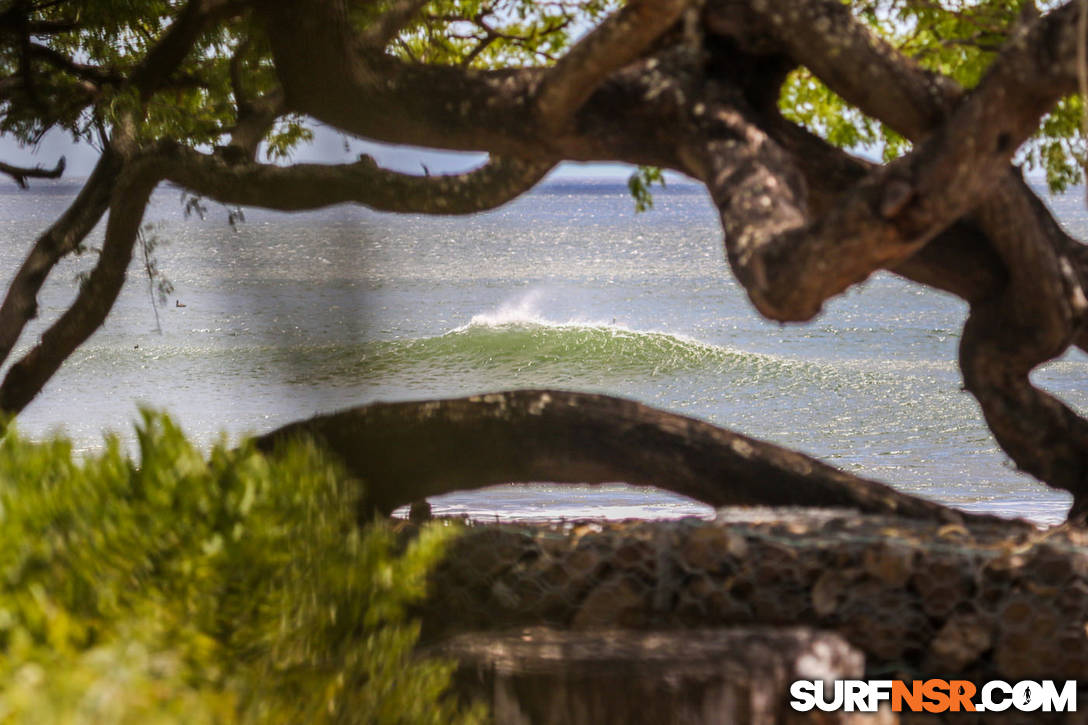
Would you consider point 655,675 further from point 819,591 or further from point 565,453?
point 565,453

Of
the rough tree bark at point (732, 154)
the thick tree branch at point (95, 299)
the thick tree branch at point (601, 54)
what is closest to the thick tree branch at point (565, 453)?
the rough tree bark at point (732, 154)

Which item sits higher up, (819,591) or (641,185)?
(641,185)

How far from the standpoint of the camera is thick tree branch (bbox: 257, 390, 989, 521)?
197 inches

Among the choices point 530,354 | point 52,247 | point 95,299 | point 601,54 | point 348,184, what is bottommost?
point 530,354

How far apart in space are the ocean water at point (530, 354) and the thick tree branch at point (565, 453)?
1.78m

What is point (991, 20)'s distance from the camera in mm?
5867

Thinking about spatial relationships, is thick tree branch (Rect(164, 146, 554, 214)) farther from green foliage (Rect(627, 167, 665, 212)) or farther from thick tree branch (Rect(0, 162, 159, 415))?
green foliage (Rect(627, 167, 665, 212))

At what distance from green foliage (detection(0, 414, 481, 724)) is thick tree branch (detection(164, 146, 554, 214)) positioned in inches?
119

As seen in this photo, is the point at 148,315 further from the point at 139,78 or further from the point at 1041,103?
the point at 1041,103

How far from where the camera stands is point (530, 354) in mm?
28328

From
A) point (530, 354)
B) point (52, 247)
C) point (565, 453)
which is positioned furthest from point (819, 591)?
point (530, 354)

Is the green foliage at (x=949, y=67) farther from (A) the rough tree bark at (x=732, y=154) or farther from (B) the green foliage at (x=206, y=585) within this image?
(B) the green foliage at (x=206, y=585)

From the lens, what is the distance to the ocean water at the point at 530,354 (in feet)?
49.9

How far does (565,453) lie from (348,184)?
1.91 metres
